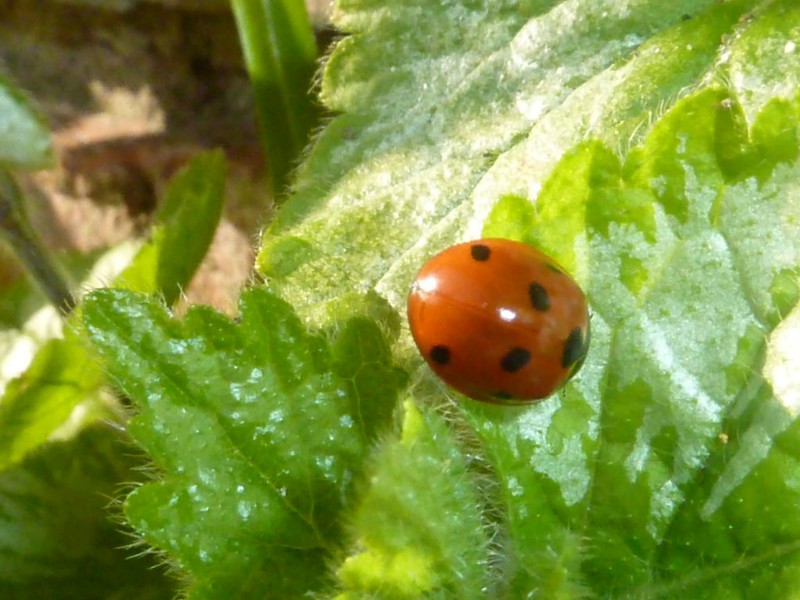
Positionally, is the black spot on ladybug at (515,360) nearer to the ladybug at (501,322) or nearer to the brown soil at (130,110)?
the ladybug at (501,322)

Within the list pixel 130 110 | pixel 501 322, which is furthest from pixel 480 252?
pixel 130 110

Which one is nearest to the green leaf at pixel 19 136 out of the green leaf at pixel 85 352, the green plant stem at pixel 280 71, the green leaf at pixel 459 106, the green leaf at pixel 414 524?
the green leaf at pixel 85 352

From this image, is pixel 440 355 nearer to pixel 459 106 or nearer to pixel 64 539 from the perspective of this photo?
pixel 459 106

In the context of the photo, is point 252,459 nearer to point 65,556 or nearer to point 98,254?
point 65,556

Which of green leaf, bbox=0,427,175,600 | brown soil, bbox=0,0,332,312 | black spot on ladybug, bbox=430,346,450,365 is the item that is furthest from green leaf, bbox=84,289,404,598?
brown soil, bbox=0,0,332,312

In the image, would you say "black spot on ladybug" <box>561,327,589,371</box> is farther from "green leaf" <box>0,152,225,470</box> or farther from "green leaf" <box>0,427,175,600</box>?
"green leaf" <box>0,427,175,600</box>

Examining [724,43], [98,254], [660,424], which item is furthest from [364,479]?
[98,254]

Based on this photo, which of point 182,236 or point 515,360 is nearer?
point 515,360
